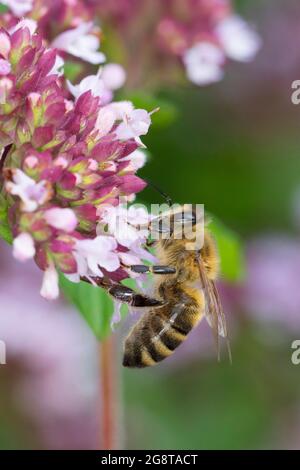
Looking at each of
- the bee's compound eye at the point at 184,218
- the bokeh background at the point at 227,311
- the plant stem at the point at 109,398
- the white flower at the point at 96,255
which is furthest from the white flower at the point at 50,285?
the bokeh background at the point at 227,311

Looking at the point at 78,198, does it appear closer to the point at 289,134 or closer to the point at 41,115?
the point at 41,115

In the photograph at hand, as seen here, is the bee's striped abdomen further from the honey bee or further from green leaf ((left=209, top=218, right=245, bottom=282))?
green leaf ((left=209, top=218, right=245, bottom=282))

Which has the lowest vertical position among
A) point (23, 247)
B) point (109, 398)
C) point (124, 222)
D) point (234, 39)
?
point (109, 398)

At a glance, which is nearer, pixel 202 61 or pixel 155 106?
pixel 155 106

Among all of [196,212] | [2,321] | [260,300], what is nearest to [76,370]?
[2,321]

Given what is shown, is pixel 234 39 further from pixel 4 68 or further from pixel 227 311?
pixel 4 68

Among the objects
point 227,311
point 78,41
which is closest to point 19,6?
point 78,41

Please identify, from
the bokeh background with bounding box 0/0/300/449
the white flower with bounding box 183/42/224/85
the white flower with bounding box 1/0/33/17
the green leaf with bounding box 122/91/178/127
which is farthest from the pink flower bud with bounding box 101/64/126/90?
the white flower with bounding box 183/42/224/85

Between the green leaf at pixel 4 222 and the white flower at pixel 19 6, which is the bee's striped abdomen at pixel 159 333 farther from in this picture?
the white flower at pixel 19 6
